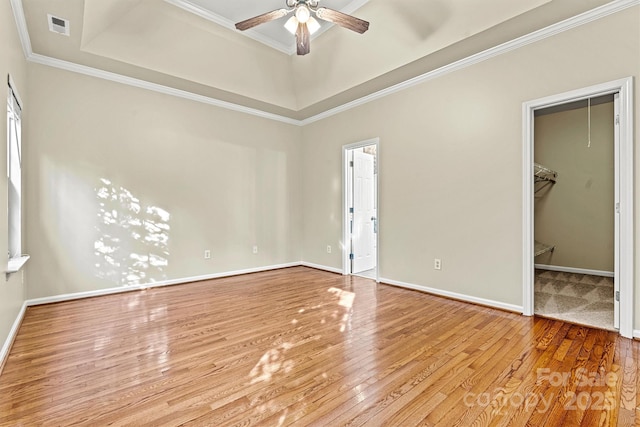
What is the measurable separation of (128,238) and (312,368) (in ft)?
10.6

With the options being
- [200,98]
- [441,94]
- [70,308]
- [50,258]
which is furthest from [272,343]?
[200,98]

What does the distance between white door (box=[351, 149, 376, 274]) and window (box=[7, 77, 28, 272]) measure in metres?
4.16

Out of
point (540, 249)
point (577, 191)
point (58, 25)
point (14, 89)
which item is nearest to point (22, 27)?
point (58, 25)

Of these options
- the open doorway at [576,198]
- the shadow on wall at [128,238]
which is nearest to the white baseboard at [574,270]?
the open doorway at [576,198]

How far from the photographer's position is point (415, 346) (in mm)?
2402

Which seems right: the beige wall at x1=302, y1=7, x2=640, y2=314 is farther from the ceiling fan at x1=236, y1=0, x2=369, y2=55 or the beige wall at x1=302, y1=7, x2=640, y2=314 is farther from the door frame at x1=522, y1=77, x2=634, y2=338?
the ceiling fan at x1=236, y1=0, x2=369, y2=55

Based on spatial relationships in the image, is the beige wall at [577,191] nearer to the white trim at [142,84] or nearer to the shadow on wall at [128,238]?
the white trim at [142,84]

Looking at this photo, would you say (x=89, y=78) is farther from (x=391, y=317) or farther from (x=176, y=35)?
(x=391, y=317)

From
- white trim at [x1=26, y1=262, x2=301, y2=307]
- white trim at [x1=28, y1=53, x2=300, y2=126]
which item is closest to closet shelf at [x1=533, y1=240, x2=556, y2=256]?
white trim at [x1=26, y1=262, x2=301, y2=307]

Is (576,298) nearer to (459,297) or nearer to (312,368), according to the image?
(459,297)

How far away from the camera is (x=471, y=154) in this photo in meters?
3.52

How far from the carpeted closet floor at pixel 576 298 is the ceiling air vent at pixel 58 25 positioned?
562cm

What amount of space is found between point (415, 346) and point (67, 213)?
13.5 ft

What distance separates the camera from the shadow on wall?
3.81 m
